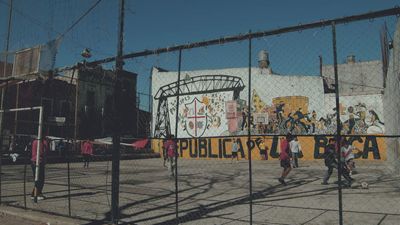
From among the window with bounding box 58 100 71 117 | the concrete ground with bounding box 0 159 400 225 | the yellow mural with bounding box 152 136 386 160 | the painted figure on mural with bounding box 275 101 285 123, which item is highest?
the painted figure on mural with bounding box 275 101 285 123

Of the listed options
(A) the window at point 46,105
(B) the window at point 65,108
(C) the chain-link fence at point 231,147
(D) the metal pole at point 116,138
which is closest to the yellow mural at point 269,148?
(C) the chain-link fence at point 231,147

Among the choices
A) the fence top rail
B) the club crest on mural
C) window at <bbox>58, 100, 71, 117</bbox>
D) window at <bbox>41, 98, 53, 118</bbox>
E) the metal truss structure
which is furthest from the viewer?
the club crest on mural

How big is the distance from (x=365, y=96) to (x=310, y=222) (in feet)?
77.8

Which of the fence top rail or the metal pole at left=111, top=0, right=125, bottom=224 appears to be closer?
the fence top rail

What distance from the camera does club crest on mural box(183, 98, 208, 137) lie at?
3231 cm

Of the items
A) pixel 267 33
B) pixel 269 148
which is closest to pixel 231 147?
pixel 269 148

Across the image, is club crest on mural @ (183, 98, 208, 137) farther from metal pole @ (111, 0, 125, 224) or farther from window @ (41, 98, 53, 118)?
metal pole @ (111, 0, 125, 224)

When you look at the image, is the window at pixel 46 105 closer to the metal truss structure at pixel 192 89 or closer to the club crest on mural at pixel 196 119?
the metal truss structure at pixel 192 89

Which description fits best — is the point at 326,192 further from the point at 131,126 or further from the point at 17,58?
the point at 17,58

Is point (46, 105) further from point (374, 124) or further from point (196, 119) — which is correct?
point (374, 124)

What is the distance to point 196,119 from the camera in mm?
32531

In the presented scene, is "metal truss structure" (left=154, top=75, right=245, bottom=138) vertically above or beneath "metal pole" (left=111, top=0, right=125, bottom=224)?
above

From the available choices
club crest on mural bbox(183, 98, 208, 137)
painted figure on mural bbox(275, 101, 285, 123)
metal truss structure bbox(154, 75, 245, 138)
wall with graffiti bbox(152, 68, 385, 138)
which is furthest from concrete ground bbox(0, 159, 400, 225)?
club crest on mural bbox(183, 98, 208, 137)

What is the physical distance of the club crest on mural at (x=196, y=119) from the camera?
3231cm
